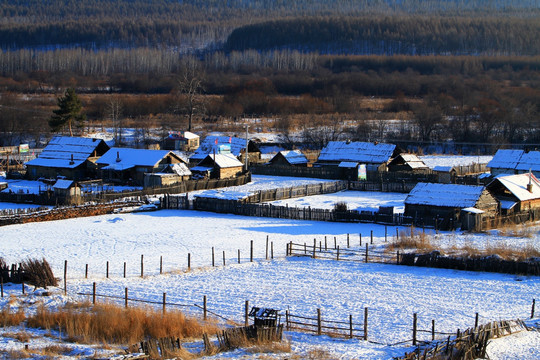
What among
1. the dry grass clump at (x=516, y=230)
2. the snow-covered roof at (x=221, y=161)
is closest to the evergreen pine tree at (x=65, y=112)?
the snow-covered roof at (x=221, y=161)

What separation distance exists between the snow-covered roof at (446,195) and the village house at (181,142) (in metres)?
33.0

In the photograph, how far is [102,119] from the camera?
282 feet

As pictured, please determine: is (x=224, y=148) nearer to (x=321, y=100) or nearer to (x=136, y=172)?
(x=136, y=172)

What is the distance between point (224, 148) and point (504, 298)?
120 feet

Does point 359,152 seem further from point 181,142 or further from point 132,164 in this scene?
point 181,142

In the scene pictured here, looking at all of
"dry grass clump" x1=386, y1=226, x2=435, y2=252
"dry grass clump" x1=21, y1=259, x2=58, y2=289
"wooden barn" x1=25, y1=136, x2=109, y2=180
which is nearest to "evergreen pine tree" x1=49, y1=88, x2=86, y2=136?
"wooden barn" x1=25, y1=136, x2=109, y2=180

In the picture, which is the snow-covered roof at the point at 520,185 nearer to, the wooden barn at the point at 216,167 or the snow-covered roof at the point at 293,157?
the wooden barn at the point at 216,167

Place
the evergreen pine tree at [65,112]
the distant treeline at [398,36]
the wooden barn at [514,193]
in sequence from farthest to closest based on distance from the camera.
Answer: the distant treeline at [398,36]
the evergreen pine tree at [65,112]
the wooden barn at [514,193]

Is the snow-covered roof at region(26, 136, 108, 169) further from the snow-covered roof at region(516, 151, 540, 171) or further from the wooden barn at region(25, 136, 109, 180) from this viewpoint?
the snow-covered roof at region(516, 151, 540, 171)

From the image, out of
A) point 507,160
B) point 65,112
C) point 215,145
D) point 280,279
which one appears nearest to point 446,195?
point 280,279

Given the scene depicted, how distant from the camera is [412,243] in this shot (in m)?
28.8

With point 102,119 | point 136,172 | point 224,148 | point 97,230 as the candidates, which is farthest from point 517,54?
point 97,230

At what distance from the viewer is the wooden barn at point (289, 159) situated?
5366 centimetres

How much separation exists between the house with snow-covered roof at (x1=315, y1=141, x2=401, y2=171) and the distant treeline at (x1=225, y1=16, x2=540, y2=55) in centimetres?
12027
